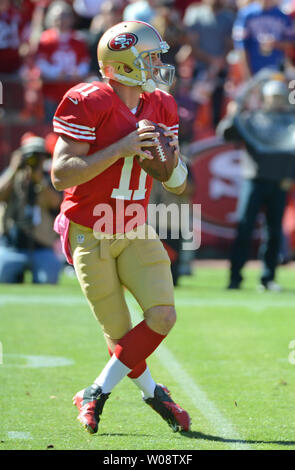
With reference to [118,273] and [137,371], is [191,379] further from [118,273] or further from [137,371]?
[118,273]

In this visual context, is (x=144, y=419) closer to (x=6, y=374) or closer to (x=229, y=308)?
(x=6, y=374)

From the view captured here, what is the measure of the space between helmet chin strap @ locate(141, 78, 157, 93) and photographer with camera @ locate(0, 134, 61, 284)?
471 centimetres

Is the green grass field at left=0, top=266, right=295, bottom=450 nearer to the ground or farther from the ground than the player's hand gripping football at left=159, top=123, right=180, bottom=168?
nearer to the ground

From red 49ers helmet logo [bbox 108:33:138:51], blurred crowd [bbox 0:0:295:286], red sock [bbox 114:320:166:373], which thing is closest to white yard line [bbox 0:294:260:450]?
red sock [bbox 114:320:166:373]

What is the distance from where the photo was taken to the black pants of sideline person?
8.65 meters

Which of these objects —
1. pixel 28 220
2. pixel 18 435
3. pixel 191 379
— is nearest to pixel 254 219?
pixel 28 220

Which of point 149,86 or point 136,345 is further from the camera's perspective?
point 149,86

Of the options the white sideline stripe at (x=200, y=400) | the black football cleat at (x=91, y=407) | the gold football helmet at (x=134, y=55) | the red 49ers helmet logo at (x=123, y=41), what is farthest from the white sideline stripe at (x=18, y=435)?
the red 49ers helmet logo at (x=123, y=41)

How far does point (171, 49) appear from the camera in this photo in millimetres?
9914

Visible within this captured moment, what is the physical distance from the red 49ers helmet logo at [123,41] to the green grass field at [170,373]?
1.63 metres

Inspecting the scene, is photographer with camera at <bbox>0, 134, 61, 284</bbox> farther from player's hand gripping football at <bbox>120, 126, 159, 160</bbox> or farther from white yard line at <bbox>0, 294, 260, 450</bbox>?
player's hand gripping football at <bbox>120, 126, 159, 160</bbox>

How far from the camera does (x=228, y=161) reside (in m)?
10.7

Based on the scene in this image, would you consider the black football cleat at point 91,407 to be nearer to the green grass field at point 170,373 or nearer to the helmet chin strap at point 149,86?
the green grass field at point 170,373

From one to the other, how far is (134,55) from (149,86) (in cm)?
14
